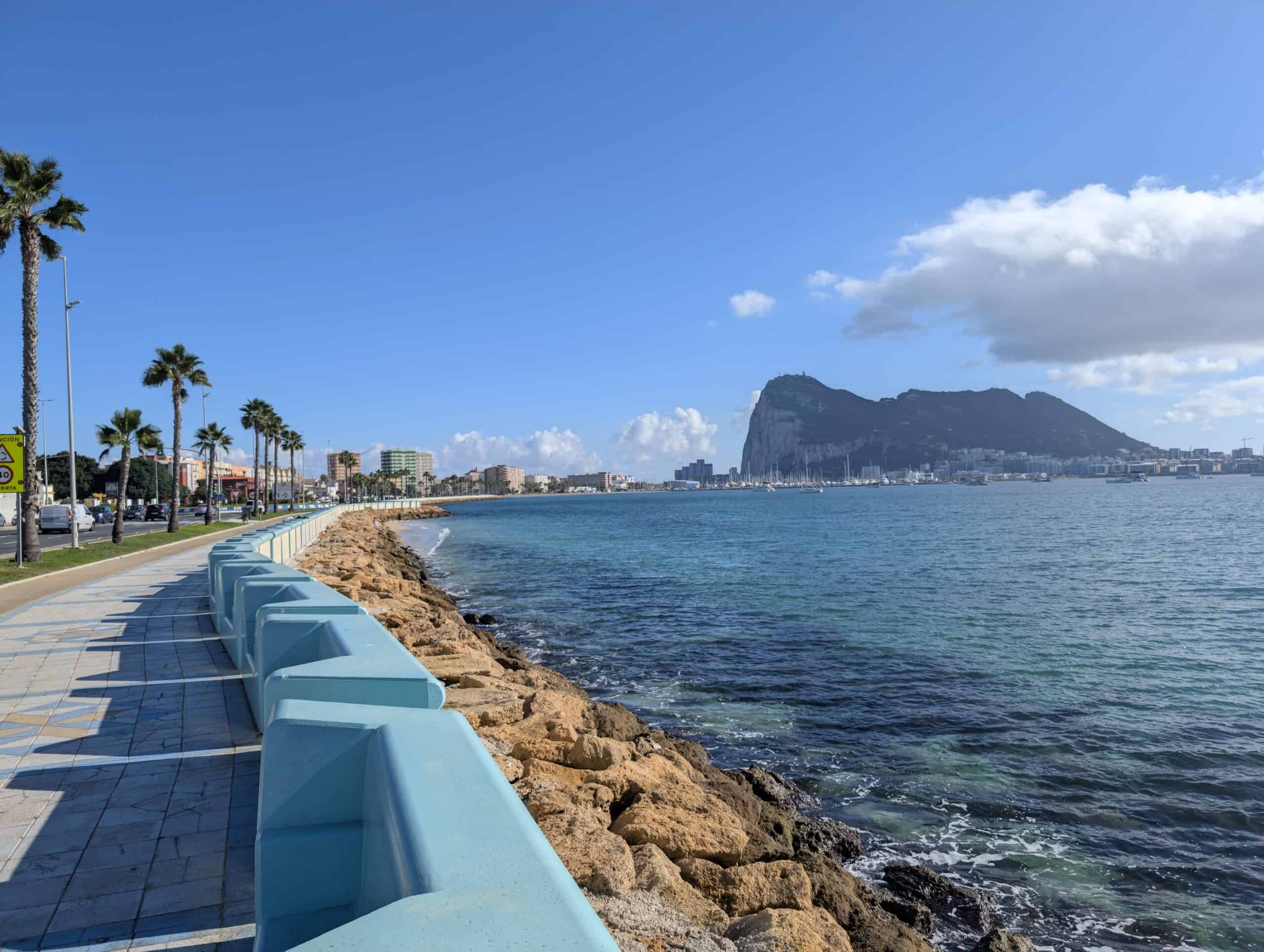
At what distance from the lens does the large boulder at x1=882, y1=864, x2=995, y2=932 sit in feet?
21.5

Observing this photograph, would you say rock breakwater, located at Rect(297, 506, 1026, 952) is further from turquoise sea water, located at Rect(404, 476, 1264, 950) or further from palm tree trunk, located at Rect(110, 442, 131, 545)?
palm tree trunk, located at Rect(110, 442, 131, 545)

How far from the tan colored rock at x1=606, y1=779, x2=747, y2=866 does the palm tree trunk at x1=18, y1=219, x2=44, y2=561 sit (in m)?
23.9

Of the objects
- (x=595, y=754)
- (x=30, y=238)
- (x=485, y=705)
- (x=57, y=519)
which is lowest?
(x=595, y=754)

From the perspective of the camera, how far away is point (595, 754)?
7055 millimetres

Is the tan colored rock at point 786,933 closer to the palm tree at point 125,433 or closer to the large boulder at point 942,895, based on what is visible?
the large boulder at point 942,895

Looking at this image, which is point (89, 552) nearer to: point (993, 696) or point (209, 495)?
point (993, 696)

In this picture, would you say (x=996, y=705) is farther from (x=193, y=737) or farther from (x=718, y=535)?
(x=718, y=535)

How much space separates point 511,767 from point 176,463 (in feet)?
144

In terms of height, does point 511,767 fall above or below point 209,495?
below

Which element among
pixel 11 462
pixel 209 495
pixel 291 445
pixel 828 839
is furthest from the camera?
pixel 291 445

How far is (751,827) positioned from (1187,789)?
6149 millimetres

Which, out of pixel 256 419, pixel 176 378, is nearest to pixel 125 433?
pixel 176 378

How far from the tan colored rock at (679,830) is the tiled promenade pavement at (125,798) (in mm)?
2556

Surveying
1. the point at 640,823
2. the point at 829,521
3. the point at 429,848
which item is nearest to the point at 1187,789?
the point at 640,823
